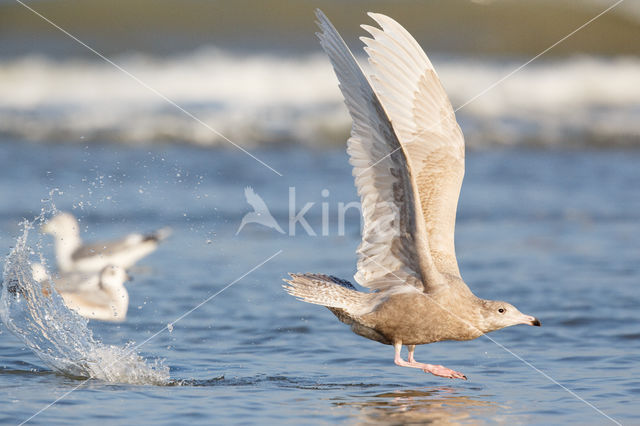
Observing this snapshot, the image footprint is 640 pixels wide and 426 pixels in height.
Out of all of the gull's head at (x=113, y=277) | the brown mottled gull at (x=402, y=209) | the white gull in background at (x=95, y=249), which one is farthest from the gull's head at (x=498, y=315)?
the white gull in background at (x=95, y=249)

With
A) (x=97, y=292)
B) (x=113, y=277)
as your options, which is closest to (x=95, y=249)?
(x=113, y=277)

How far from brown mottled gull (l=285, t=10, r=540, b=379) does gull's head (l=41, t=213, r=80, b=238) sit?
440 centimetres

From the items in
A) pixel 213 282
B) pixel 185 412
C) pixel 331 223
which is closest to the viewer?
pixel 185 412

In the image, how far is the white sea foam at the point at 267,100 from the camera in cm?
1767

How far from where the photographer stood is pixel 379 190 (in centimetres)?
548

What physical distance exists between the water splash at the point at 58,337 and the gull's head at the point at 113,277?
1.07 meters

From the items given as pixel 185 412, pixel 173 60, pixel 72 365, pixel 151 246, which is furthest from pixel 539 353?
pixel 173 60

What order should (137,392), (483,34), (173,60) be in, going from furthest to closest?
(483,34) < (173,60) < (137,392)

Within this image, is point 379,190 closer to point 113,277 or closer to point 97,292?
point 97,292

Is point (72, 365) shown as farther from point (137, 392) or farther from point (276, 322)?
point (276, 322)

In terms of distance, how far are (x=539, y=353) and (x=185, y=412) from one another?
272cm

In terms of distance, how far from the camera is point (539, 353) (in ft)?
22.3

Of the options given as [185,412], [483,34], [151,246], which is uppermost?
[483,34]

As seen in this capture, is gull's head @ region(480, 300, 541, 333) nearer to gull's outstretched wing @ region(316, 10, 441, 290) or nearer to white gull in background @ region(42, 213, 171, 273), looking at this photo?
gull's outstretched wing @ region(316, 10, 441, 290)
